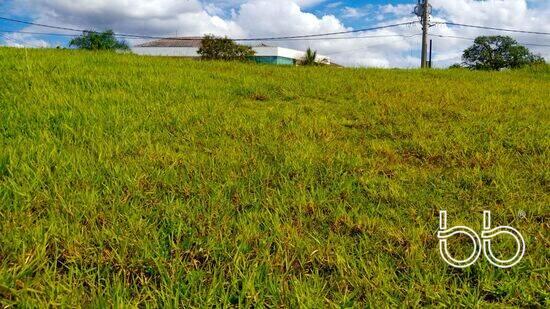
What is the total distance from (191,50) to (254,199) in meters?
62.8

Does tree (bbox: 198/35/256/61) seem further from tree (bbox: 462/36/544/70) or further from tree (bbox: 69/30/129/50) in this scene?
tree (bbox: 462/36/544/70)

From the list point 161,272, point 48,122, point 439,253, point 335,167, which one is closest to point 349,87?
point 335,167

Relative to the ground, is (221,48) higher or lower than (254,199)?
higher

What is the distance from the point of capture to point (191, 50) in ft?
204

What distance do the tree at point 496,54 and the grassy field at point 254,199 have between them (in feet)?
210

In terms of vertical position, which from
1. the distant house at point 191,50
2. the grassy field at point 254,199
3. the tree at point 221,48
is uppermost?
the distant house at point 191,50

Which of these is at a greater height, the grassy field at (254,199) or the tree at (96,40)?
the tree at (96,40)

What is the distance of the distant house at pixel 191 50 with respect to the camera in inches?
2274

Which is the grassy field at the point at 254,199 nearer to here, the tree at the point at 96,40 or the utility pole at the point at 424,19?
the utility pole at the point at 424,19

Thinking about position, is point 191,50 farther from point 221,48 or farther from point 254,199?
point 254,199

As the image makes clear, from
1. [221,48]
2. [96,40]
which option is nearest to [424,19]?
[221,48]

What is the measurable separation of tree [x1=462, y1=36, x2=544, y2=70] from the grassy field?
6391cm

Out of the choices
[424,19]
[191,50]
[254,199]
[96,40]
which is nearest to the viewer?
[254,199]

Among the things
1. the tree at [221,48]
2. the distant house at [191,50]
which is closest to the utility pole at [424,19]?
the tree at [221,48]
